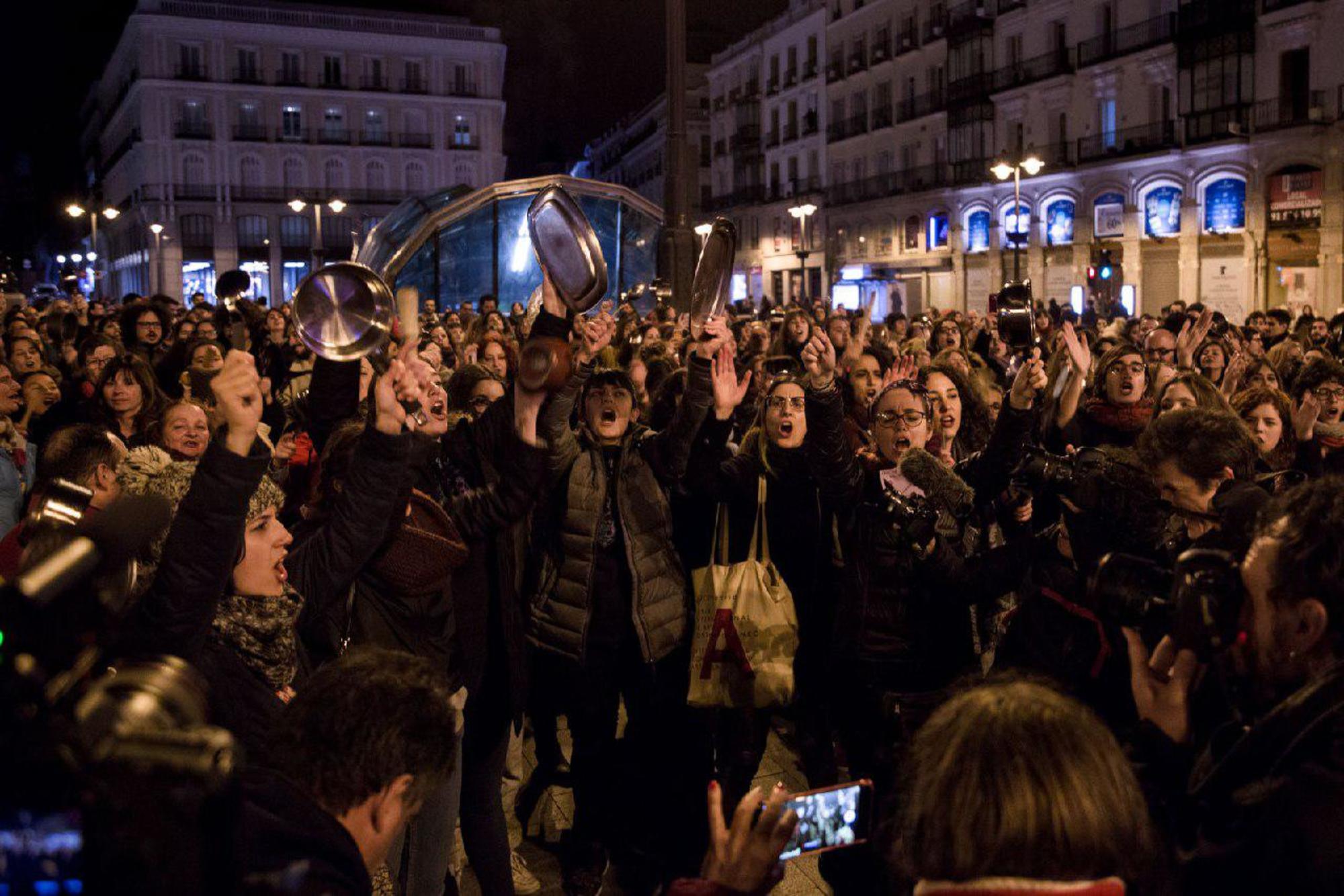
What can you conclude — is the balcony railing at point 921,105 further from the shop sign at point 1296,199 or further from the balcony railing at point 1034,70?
the shop sign at point 1296,199

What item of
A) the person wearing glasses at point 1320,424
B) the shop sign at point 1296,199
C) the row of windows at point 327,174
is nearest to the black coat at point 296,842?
the person wearing glasses at point 1320,424

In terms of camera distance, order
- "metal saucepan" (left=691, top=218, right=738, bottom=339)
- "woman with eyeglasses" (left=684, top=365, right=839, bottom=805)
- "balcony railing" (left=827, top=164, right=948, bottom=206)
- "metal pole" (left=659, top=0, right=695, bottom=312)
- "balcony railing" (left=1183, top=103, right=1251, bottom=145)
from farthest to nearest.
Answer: "balcony railing" (left=827, top=164, right=948, bottom=206)
"balcony railing" (left=1183, top=103, right=1251, bottom=145)
"metal pole" (left=659, top=0, right=695, bottom=312)
"metal saucepan" (left=691, top=218, right=738, bottom=339)
"woman with eyeglasses" (left=684, top=365, right=839, bottom=805)

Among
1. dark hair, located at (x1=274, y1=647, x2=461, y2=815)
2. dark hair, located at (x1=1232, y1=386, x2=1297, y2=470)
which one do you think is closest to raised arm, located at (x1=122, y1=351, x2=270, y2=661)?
dark hair, located at (x1=274, y1=647, x2=461, y2=815)

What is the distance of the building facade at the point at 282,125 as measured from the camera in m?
57.6

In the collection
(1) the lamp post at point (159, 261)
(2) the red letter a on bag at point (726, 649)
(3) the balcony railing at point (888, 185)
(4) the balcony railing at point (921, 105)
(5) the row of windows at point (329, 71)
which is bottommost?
(2) the red letter a on bag at point (726, 649)

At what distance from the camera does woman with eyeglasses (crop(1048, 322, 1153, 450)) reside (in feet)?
18.7

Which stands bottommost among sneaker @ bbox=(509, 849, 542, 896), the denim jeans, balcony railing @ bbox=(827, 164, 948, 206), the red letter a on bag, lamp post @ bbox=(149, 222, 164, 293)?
sneaker @ bbox=(509, 849, 542, 896)

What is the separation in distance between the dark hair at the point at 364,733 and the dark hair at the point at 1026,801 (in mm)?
859

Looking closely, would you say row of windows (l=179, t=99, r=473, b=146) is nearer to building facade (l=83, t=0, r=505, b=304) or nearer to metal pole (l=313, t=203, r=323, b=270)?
building facade (l=83, t=0, r=505, b=304)

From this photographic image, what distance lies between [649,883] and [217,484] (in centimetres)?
253

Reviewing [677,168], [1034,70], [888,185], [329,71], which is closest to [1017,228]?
[677,168]

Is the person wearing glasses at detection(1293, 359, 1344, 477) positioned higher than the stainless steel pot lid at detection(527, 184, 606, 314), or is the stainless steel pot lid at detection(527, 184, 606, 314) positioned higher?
the stainless steel pot lid at detection(527, 184, 606, 314)

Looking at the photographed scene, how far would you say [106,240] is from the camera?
244 feet

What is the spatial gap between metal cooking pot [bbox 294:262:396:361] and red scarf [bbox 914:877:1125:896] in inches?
82.9
